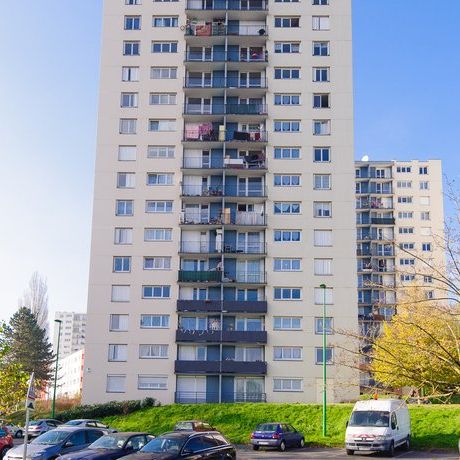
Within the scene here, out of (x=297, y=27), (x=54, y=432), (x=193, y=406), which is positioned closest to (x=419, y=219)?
(x=297, y=27)

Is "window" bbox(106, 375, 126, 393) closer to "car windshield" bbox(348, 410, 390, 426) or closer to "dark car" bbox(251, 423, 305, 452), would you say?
"dark car" bbox(251, 423, 305, 452)

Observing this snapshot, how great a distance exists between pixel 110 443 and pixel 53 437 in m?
2.93

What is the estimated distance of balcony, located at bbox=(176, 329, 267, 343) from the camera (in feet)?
177

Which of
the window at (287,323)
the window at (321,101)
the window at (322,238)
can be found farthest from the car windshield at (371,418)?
the window at (321,101)

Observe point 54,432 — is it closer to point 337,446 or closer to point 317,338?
point 337,446

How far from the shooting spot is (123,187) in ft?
190

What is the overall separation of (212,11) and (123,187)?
18.7 m

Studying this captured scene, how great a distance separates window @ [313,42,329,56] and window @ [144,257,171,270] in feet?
76.4

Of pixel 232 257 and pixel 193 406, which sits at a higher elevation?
pixel 232 257

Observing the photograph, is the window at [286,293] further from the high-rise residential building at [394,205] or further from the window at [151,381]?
the high-rise residential building at [394,205]

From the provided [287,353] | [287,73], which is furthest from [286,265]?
[287,73]

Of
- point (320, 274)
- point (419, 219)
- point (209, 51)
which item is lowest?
point (320, 274)

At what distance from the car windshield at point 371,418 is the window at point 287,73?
Answer: 3685 centimetres

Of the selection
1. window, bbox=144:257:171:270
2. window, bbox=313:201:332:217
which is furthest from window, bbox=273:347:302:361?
window, bbox=313:201:332:217
